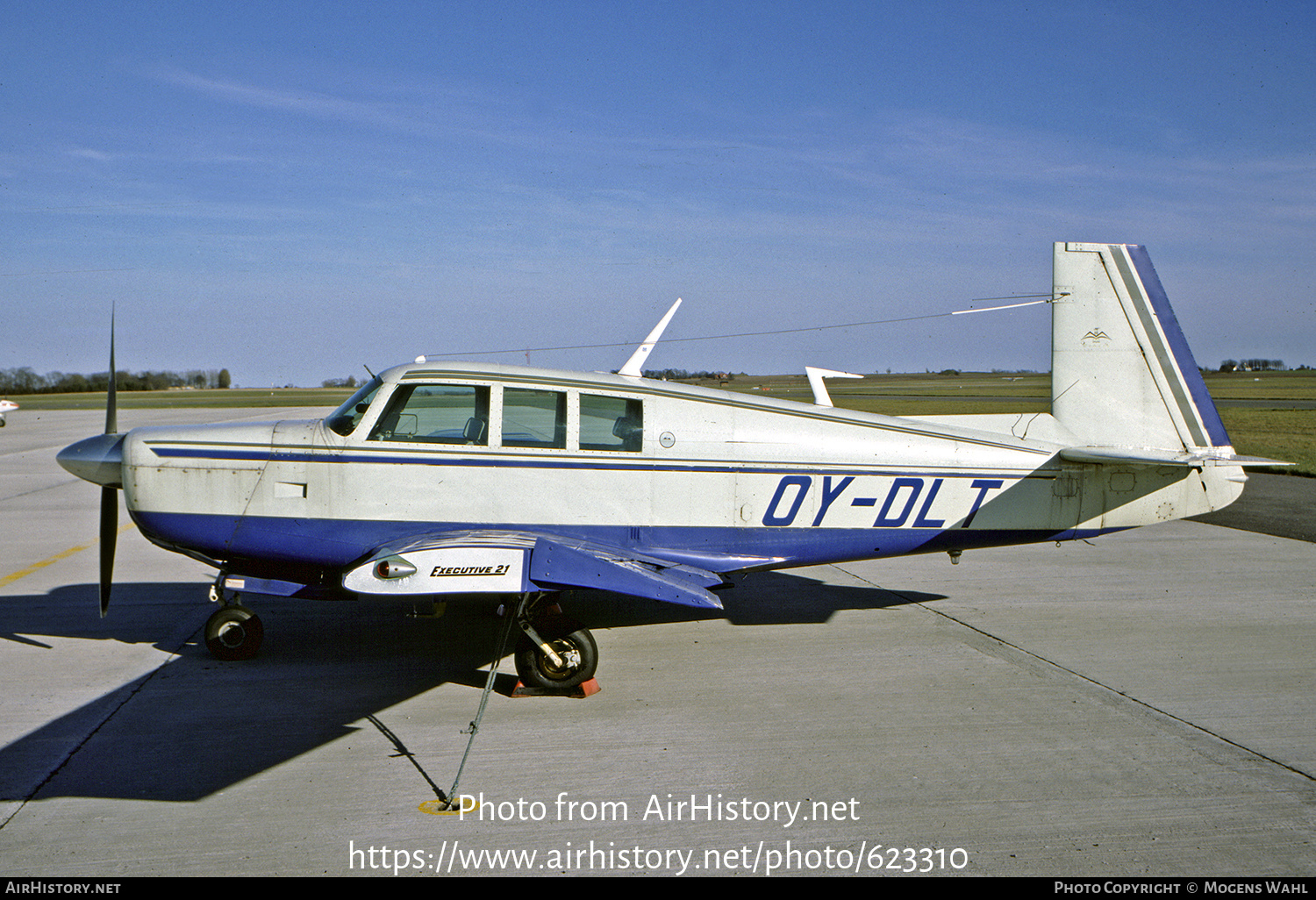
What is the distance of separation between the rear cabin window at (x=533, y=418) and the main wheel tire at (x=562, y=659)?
52.6 inches

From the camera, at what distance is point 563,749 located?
17.0 ft

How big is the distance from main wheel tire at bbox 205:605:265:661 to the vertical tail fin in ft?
22.4

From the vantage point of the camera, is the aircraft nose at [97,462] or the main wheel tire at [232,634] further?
the main wheel tire at [232,634]

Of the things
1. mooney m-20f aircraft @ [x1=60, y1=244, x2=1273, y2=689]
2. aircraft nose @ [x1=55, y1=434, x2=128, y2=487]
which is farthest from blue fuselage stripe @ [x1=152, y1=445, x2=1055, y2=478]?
aircraft nose @ [x1=55, y1=434, x2=128, y2=487]

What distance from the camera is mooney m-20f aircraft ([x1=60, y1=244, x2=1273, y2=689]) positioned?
648 centimetres

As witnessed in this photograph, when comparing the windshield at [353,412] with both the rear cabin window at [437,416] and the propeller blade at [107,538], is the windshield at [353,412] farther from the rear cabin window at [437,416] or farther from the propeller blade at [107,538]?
the propeller blade at [107,538]

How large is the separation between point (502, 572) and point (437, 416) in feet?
5.63

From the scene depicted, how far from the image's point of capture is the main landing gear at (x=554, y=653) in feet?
20.1

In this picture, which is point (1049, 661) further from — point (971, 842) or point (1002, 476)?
point (971, 842)


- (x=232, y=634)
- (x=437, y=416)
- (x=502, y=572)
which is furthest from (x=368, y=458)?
(x=232, y=634)

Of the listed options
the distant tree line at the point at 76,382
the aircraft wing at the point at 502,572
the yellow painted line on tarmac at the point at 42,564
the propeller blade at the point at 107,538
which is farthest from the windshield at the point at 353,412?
the distant tree line at the point at 76,382

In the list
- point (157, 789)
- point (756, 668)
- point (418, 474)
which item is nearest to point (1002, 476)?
point (756, 668)

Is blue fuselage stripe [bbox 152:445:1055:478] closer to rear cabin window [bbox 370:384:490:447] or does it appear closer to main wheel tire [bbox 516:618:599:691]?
rear cabin window [bbox 370:384:490:447]

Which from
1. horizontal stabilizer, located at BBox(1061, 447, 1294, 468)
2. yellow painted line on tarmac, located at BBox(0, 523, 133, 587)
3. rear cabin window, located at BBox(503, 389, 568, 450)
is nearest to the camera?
rear cabin window, located at BBox(503, 389, 568, 450)
